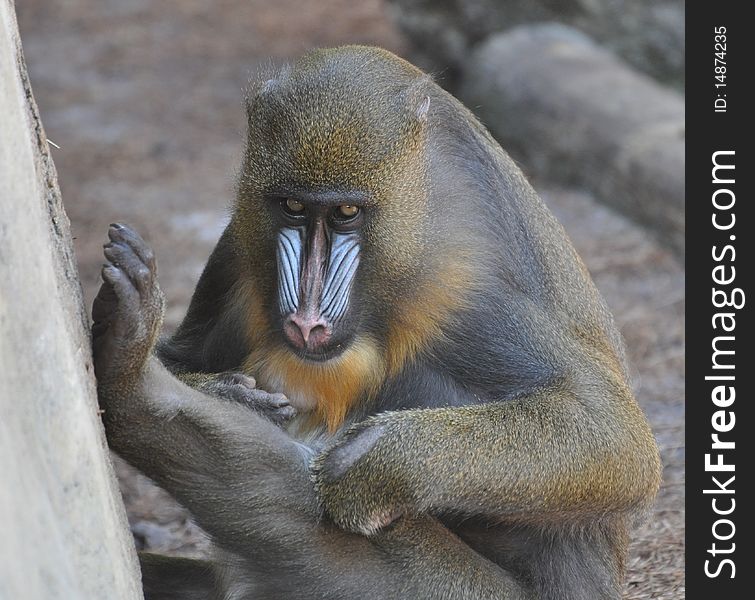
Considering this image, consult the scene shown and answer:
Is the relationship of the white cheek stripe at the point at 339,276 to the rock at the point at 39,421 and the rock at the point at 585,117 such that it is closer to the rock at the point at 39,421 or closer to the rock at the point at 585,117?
the rock at the point at 39,421

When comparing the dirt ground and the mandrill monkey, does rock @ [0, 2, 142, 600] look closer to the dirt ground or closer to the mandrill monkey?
the mandrill monkey

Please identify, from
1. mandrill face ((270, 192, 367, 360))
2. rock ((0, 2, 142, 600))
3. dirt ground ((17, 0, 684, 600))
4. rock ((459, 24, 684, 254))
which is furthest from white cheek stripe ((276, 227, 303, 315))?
rock ((459, 24, 684, 254))

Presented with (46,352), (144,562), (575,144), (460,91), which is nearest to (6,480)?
(46,352)

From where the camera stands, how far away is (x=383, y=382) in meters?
3.65

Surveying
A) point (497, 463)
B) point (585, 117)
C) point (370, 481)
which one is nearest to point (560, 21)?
point (585, 117)

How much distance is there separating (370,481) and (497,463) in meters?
0.36

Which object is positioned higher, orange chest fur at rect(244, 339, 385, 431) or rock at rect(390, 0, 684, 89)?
rock at rect(390, 0, 684, 89)

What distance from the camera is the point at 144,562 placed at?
3896mm

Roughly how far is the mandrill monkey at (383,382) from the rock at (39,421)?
16.4 inches

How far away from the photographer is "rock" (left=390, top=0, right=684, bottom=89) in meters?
10.2

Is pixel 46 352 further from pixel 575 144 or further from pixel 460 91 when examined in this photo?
pixel 460 91

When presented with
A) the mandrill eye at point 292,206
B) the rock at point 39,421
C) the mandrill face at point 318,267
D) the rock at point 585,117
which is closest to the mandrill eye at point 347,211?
the mandrill face at point 318,267
